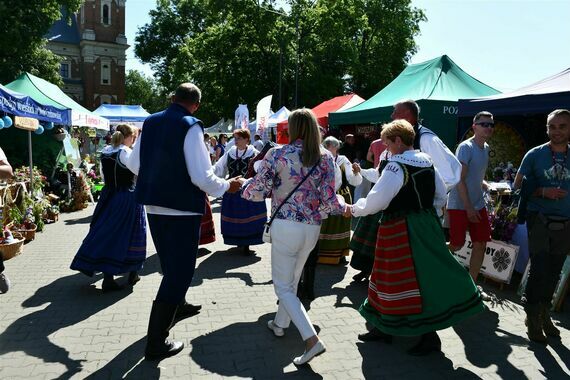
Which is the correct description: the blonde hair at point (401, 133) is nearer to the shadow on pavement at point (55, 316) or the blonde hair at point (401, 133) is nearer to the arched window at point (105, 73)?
the shadow on pavement at point (55, 316)

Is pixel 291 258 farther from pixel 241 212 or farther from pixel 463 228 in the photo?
pixel 241 212

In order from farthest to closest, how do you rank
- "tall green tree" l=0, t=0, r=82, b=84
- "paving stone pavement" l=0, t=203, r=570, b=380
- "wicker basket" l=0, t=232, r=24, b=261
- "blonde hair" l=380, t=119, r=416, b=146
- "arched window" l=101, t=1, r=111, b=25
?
"arched window" l=101, t=1, r=111, b=25, "tall green tree" l=0, t=0, r=82, b=84, "wicker basket" l=0, t=232, r=24, b=261, "blonde hair" l=380, t=119, r=416, b=146, "paving stone pavement" l=0, t=203, r=570, b=380

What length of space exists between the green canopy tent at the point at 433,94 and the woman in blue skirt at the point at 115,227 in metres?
5.07

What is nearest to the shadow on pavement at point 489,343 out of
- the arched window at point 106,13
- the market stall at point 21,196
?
the market stall at point 21,196

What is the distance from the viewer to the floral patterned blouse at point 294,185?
126 inches

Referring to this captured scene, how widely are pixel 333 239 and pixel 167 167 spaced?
3.00 meters

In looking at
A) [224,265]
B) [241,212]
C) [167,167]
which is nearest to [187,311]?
[167,167]

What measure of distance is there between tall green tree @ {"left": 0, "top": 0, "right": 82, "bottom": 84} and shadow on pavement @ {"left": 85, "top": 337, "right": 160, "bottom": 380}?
17.7 metres

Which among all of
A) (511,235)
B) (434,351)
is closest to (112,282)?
(434,351)

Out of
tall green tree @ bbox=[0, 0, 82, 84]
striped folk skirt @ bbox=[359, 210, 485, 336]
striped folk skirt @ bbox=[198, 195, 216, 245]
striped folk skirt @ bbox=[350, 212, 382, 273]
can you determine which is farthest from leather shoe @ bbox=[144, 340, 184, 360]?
tall green tree @ bbox=[0, 0, 82, 84]

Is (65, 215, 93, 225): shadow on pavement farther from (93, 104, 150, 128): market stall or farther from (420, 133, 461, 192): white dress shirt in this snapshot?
(93, 104, 150, 128): market stall

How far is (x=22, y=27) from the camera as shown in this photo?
1870cm

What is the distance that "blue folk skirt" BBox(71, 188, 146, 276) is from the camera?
4.61 meters

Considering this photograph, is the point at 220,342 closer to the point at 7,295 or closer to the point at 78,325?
the point at 78,325
